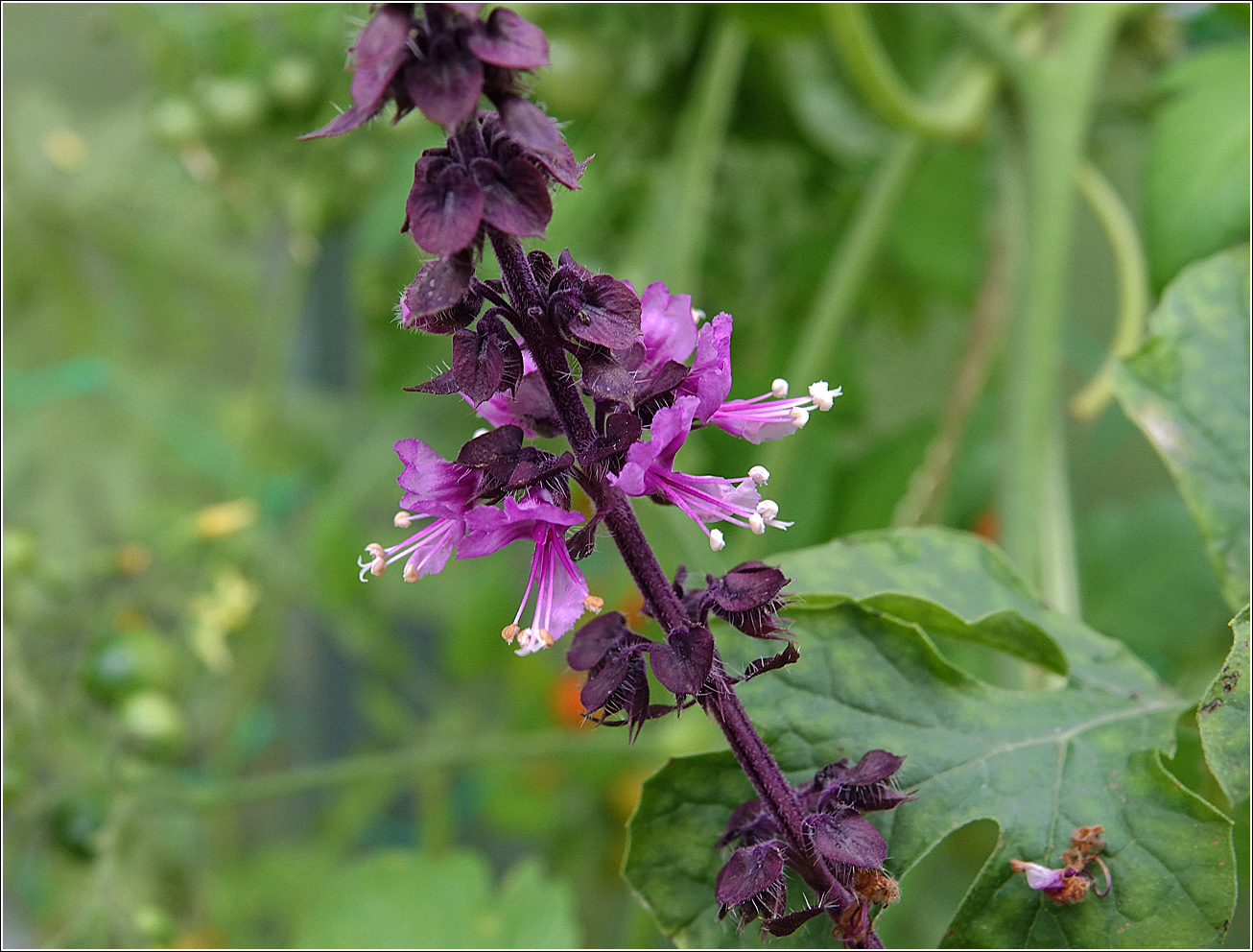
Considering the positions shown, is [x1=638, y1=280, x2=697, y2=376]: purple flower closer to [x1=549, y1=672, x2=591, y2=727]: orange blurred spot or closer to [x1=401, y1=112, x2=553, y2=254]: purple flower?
[x1=401, y1=112, x2=553, y2=254]: purple flower

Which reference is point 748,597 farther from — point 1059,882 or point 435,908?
point 435,908

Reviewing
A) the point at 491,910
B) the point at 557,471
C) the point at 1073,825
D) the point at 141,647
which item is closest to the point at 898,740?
the point at 1073,825

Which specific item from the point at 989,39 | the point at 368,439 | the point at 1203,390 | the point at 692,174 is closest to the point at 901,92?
the point at 989,39

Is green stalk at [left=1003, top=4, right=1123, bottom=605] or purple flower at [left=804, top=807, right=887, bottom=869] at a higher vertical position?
green stalk at [left=1003, top=4, right=1123, bottom=605]

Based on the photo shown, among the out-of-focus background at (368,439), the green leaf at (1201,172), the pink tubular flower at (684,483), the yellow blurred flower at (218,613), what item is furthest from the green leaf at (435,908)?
the green leaf at (1201,172)

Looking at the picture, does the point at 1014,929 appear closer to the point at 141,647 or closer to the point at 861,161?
the point at 141,647

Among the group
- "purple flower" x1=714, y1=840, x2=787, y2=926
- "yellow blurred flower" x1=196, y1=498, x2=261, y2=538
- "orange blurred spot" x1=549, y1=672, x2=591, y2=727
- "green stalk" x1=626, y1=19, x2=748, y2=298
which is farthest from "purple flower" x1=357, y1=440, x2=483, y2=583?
"orange blurred spot" x1=549, y1=672, x2=591, y2=727

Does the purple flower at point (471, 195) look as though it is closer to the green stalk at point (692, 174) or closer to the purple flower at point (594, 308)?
the purple flower at point (594, 308)
